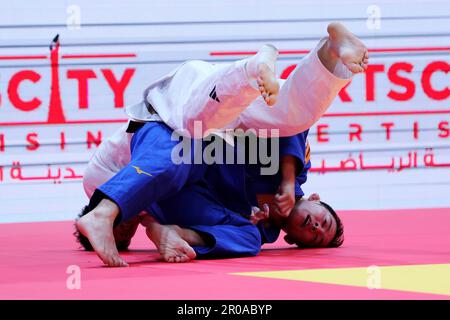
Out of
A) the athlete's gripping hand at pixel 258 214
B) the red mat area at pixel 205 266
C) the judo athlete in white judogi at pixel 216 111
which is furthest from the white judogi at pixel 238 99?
the red mat area at pixel 205 266

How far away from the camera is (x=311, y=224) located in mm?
3217

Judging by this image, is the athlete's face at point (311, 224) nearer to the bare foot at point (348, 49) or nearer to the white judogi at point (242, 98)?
the white judogi at point (242, 98)

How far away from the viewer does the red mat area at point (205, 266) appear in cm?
198

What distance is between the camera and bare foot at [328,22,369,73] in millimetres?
Result: 2609

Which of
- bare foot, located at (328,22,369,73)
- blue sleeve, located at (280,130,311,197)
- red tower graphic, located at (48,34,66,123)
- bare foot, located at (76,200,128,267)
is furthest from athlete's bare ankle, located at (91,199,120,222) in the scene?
red tower graphic, located at (48,34,66,123)

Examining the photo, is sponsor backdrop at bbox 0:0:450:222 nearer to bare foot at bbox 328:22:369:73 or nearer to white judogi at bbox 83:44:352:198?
white judogi at bbox 83:44:352:198

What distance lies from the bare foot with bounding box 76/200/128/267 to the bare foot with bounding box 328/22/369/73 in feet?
2.62

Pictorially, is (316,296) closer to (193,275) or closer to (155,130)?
(193,275)

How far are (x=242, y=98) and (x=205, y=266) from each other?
0.50 meters

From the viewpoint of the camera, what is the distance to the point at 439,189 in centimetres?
684

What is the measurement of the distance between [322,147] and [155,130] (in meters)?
4.03

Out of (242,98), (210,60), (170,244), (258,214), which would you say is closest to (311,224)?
(258,214)

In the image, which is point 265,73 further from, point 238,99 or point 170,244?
point 170,244

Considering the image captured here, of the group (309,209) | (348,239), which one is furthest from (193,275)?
(348,239)
